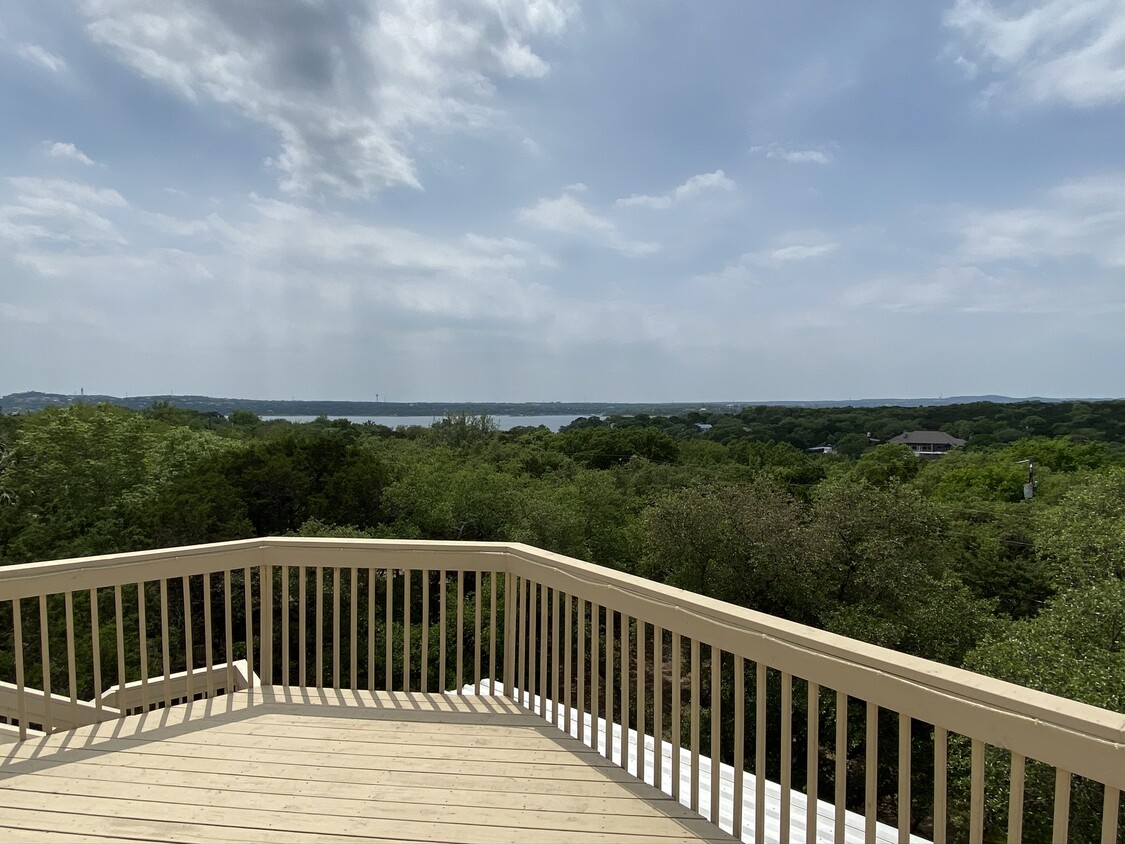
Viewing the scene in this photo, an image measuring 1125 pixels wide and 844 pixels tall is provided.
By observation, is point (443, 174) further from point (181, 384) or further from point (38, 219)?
point (181, 384)

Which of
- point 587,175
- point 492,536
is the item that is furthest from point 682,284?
point 492,536

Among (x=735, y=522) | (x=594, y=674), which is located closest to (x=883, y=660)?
(x=594, y=674)

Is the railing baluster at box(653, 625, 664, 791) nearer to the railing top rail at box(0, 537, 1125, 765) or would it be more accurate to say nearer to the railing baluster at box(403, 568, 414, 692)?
the railing top rail at box(0, 537, 1125, 765)

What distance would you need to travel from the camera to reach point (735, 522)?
12.9 meters

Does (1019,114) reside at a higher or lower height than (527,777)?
higher

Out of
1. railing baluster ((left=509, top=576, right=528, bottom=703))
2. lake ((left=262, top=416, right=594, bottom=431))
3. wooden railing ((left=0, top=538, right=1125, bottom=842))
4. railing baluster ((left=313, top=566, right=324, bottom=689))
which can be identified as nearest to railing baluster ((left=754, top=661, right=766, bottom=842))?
wooden railing ((left=0, top=538, right=1125, bottom=842))

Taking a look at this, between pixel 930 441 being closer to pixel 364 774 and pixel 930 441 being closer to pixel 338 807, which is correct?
pixel 364 774

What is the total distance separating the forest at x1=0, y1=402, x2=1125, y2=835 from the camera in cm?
999

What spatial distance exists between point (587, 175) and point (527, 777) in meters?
13.0

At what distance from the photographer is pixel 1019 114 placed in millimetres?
12195

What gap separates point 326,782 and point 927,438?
54.5 m

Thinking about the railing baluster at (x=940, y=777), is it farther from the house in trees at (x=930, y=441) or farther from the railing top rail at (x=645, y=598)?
the house in trees at (x=930, y=441)

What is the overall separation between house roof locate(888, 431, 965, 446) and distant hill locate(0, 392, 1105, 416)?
339 inches

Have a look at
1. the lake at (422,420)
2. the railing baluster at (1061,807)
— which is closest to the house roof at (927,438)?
the lake at (422,420)
